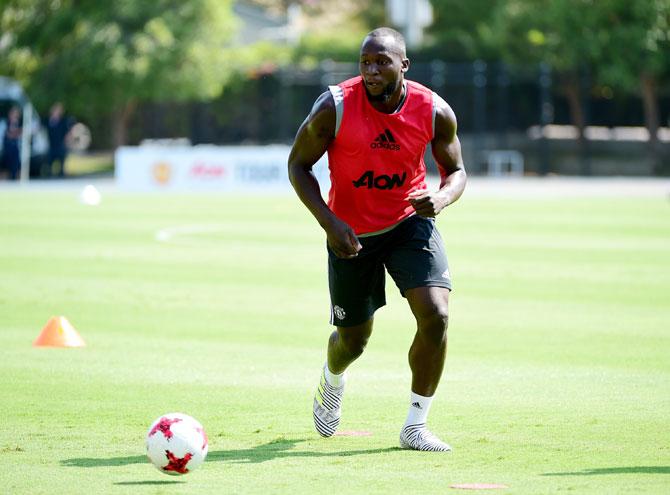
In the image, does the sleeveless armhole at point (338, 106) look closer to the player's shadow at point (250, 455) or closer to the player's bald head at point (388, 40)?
the player's bald head at point (388, 40)

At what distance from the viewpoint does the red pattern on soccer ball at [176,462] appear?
671 centimetres

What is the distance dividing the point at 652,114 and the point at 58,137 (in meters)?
19.6

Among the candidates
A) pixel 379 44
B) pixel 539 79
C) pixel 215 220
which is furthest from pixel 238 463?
pixel 539 79

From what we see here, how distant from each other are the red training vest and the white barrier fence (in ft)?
95.4

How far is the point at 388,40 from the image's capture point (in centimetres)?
760

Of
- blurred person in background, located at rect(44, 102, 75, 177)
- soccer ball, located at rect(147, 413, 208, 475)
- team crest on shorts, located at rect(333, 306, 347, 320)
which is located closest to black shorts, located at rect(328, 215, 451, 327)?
team crest on shorts, located at rect(333, 306, 347, 320)

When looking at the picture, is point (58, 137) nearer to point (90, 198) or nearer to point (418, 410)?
point (90, 198)

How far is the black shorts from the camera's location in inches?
308

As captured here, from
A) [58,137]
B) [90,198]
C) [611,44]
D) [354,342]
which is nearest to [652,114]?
[611,44]

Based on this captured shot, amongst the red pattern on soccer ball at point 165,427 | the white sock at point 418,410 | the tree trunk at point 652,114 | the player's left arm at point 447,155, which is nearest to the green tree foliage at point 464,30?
the tree trunk at point 652,114

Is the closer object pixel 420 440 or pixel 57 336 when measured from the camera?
pixel 420 440

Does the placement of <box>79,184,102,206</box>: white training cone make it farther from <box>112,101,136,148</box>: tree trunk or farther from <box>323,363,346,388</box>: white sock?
<box>323,363,346,388</box>: white sock

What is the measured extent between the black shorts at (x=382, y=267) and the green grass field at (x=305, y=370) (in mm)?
788

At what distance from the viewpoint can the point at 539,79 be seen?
154 feet
